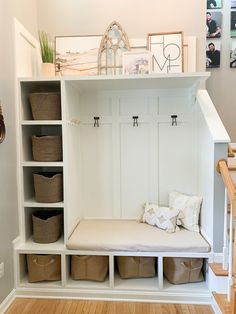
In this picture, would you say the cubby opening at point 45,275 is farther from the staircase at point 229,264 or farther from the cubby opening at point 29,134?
the staircase at point 229,264

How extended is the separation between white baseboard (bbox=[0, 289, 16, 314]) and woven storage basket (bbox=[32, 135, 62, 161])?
114 centimetres

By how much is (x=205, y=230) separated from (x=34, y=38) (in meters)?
2.42

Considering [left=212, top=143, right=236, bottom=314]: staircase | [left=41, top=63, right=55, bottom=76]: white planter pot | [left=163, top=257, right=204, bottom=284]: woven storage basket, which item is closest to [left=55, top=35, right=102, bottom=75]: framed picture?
[left=41, top=63, right=55, bottom=76]: white planter pot

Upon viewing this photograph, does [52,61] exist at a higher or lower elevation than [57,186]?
higher

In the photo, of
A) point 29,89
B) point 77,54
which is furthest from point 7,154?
point 77,54

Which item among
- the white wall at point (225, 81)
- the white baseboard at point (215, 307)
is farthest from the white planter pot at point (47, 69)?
the white baseboard at point (215, 307)

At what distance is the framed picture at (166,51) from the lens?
9.13ft

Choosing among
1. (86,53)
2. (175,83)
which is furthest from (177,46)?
(86,53)

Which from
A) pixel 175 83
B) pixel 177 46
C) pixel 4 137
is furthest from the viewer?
pixel 177 46

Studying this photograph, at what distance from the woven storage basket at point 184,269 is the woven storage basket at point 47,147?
1319mm

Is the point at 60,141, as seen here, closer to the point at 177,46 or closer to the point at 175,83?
the point at 175,83

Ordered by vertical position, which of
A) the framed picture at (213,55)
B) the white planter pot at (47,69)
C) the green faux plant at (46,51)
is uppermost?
the framed picture at (213,55)

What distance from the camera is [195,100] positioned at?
2.75 metres

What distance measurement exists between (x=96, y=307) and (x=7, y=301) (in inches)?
28.0
